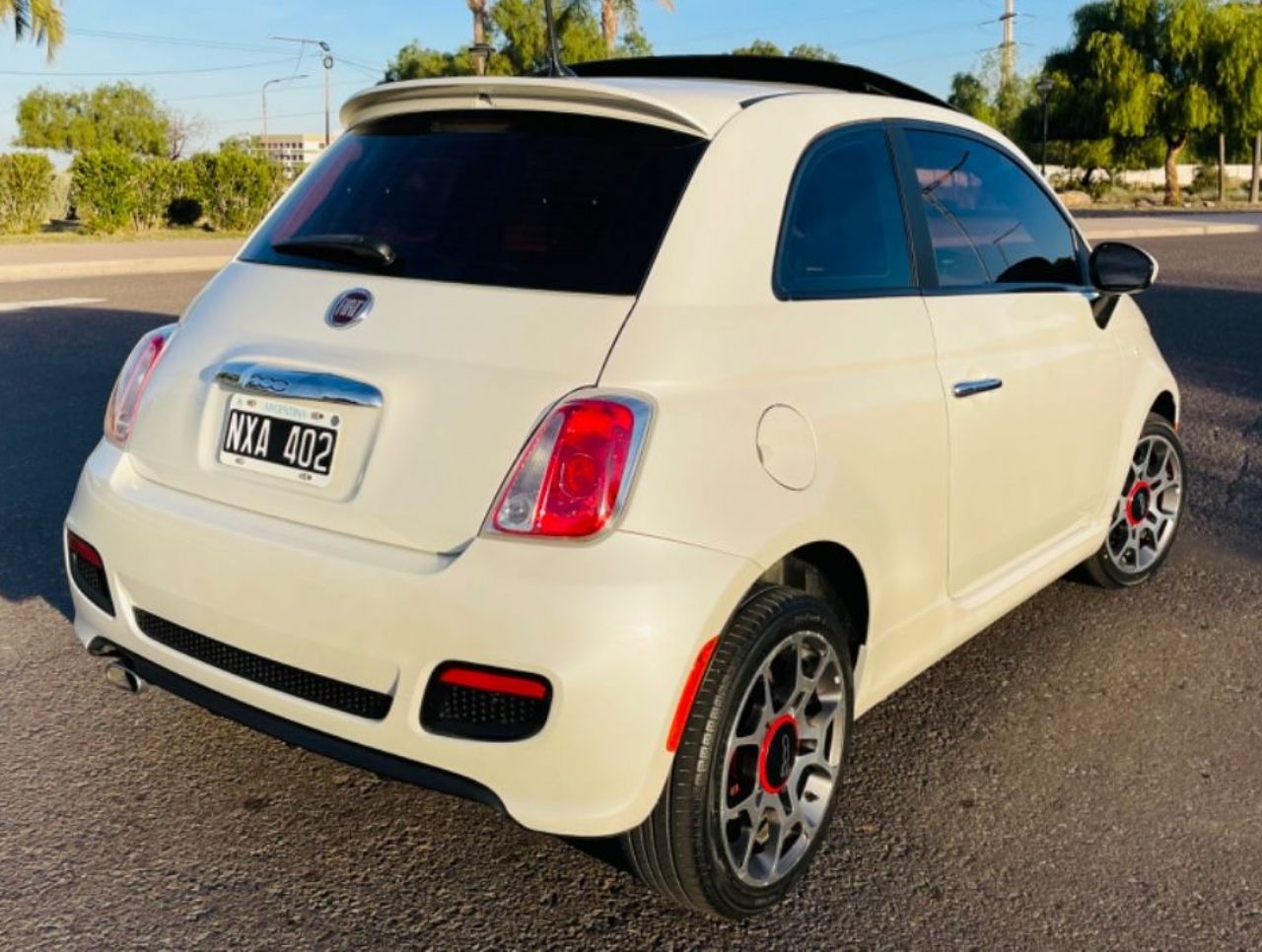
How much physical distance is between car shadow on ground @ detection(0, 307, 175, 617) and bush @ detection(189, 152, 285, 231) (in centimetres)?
1594

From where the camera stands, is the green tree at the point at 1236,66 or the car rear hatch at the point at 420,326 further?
the green tree at the point at 1236,66

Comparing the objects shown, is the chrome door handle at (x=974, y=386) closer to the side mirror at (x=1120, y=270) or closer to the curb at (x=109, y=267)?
the side mirror at (x=1120, y=270)

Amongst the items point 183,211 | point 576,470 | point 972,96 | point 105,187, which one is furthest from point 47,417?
point 972,96

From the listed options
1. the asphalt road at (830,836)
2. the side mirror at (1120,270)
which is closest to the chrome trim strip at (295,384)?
the asphalt road at (830,836)

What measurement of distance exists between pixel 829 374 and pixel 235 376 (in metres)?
1.28

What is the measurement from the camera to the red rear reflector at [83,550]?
289cm

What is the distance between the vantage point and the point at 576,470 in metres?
2.35

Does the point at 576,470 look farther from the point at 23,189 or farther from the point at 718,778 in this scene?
the point at 23,189

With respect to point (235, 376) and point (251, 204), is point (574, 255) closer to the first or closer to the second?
point (235, 376)

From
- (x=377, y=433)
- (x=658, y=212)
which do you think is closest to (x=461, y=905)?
(x=377, y=433)

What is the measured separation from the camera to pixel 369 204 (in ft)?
10.0

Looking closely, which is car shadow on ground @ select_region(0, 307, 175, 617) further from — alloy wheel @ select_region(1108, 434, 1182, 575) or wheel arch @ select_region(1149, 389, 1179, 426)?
wheel arch @ select_region(1149, 389, 1179, 426)

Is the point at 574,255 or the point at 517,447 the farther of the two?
the point at 574,255

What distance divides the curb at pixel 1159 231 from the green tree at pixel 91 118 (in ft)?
233
